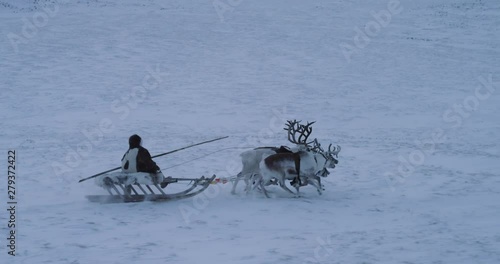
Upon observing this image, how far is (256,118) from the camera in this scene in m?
19.0

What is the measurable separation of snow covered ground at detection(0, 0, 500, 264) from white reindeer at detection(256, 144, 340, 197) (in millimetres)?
394

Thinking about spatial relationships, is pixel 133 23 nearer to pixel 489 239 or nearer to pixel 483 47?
pixel 483 47

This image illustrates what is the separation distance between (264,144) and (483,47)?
19.8 metres

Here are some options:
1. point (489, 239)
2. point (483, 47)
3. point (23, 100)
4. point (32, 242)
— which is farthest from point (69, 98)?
point (483, 47)

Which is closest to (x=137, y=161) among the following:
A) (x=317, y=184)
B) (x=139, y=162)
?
(x=139, y=162)

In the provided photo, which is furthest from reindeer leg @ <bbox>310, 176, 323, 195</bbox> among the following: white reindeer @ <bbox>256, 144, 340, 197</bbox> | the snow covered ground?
the snow covered ground

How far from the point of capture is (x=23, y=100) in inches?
773

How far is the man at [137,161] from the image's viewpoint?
9.48m

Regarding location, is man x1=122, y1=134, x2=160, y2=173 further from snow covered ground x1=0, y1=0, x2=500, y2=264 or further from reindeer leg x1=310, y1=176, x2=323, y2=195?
reindeer leg x1=310, y1=176, x2=323, y2=195

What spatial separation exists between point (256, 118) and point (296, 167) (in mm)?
9144

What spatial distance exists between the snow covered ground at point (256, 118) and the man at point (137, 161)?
0.61 meters

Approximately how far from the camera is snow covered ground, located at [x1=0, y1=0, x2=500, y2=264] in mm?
7977

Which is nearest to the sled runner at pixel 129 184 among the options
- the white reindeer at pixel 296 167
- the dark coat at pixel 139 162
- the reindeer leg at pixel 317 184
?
the dark coat at pixel 139 162

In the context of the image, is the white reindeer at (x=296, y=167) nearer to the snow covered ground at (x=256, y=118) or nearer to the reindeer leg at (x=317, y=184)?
the reindeer leg at (x=317, y=184)
